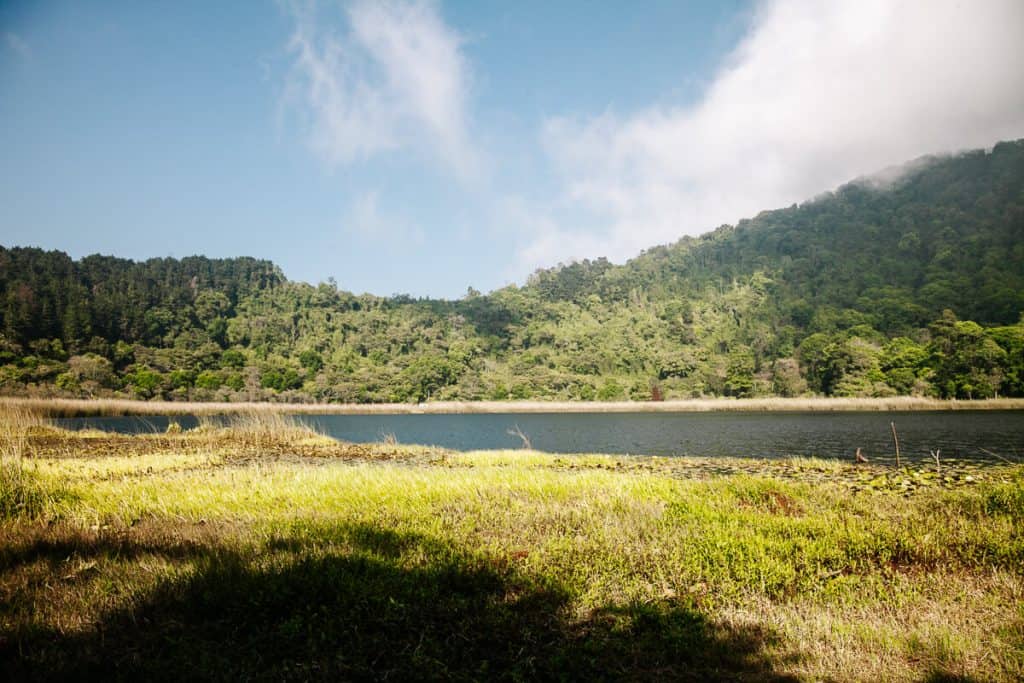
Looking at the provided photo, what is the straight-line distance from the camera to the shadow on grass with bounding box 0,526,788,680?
3559 millimetres

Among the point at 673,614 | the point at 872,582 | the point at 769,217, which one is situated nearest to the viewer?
the point at 673,614

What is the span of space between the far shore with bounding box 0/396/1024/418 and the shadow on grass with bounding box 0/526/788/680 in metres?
28.4

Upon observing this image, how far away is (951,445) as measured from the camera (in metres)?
27.1

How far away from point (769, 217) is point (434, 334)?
142 metres

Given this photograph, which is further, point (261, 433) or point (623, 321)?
point (623, 321)

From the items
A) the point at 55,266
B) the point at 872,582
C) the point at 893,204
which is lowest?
the point at 872,582

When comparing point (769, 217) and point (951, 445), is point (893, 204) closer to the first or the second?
point (769, 217)

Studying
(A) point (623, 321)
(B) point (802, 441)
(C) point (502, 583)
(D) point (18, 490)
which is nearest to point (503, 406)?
(A) point (623, 321)

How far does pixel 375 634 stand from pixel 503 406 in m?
98.8

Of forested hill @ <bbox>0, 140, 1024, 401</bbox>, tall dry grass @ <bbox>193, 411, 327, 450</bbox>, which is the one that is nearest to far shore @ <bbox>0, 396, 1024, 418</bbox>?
tall dry grass @ <bbox>193, 411, 327, 450</bbox>

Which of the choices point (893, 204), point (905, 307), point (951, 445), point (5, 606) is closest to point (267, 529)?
point (5, 606)

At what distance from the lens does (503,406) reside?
102 metres

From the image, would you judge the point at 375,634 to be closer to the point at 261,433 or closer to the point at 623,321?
the point at 261,433

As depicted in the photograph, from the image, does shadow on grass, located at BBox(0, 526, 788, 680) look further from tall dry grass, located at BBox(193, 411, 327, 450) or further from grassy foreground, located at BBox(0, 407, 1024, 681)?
tall dry grass, located at BBox(193, 411, 327, 450)
